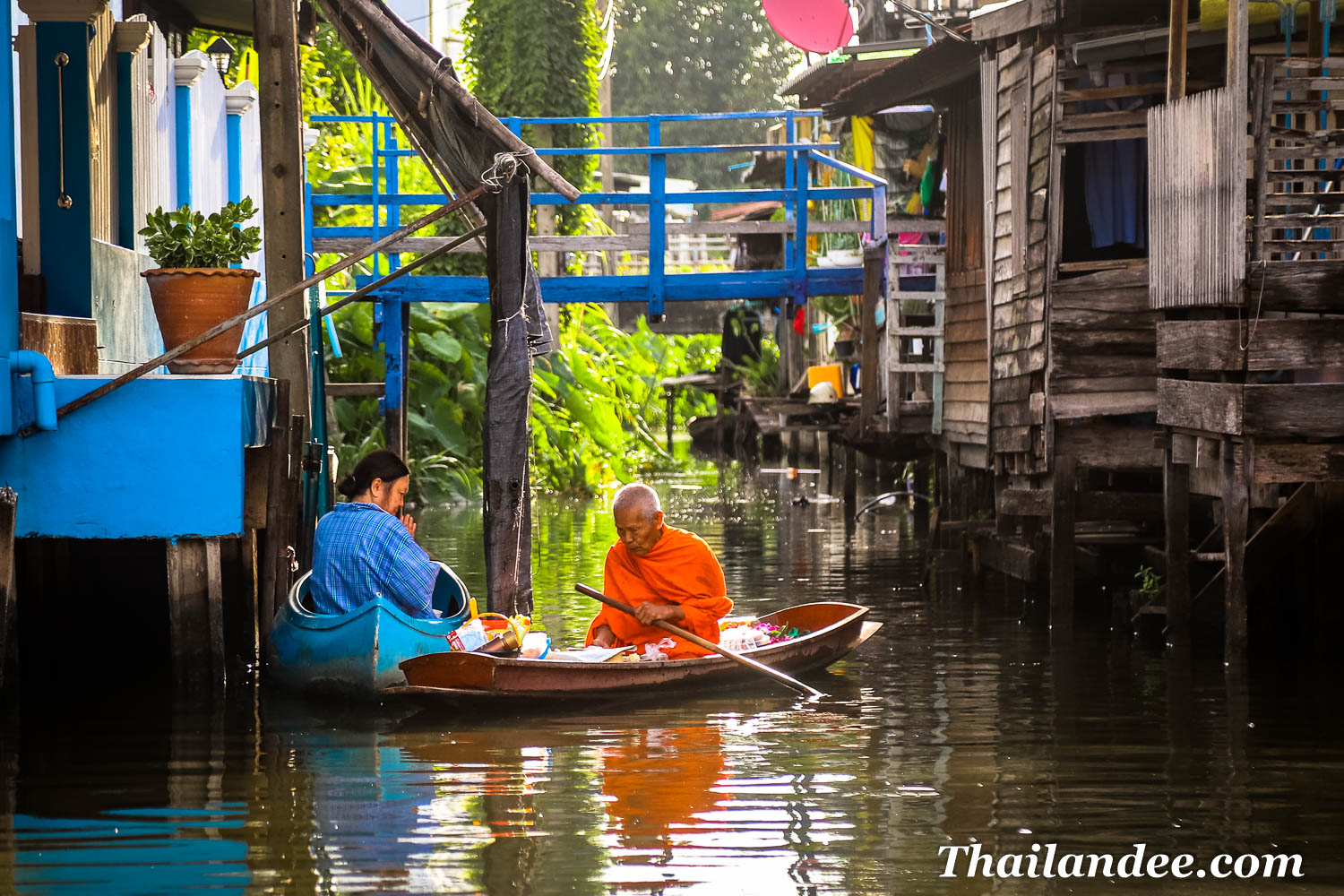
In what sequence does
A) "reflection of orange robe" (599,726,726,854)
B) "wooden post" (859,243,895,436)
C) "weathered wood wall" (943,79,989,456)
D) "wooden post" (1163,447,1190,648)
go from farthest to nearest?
"wooden post" (859,243,895,436) < "weathered wood wall" (943,79,989,456) < "wooden post" (1163,447,1190,648) < "reflection of orange robe" (599,726,726,854)

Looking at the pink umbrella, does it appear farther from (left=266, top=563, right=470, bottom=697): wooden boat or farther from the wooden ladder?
(left=266, top=563, right=470, bottom=697): wooden boat

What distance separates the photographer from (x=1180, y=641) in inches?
403

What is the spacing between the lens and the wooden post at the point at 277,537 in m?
9.27

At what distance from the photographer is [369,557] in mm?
8445

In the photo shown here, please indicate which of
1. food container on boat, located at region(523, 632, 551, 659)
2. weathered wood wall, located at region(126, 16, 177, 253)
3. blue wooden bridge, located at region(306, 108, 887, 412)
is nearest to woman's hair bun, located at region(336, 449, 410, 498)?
food container on boat, located at region(523, 632, 551, 659)

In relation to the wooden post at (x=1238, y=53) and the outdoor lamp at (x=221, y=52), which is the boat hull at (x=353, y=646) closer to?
the wooden post at (x=1238, y=53)

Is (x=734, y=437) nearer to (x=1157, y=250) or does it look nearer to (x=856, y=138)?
(x=856, y=138)

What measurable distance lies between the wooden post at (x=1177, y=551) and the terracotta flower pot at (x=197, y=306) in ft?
18.1

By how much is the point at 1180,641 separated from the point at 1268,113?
3.19m

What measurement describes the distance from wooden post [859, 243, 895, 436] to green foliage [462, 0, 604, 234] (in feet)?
21.0

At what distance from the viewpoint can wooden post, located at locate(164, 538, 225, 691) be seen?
8.63 metres

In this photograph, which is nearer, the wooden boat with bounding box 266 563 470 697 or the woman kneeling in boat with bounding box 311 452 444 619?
the wooden boat with bounding box 266 563 470 697

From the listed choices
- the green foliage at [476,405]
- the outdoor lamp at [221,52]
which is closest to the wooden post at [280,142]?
the outdoor lamp at [221,52]

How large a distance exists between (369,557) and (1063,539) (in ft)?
16.7
